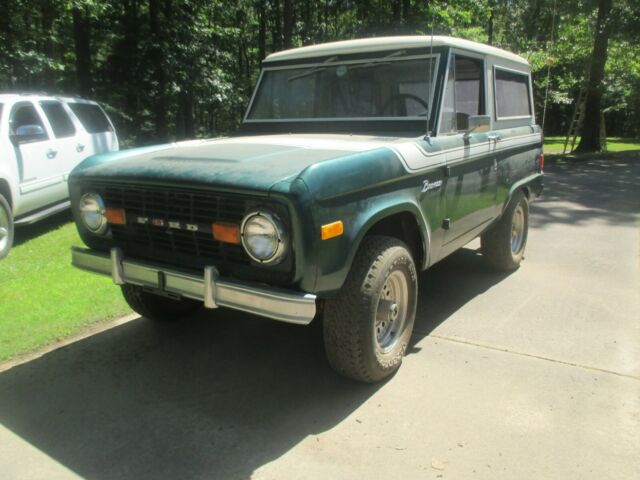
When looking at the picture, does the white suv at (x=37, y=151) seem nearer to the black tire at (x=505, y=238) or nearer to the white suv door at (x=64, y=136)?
the white suv door at (x=64, y=136)

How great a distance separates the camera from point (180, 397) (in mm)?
3248

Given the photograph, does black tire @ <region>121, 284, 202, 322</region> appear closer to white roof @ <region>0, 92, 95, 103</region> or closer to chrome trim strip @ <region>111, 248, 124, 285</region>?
chrome trim strip @ <region>111, 248, 124, 285</region>

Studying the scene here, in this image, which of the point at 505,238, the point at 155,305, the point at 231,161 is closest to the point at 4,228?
the point at 155,305

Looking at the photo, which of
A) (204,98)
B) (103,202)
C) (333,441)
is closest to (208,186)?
(103,202)

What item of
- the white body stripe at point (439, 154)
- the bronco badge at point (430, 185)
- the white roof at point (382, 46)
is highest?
the white roof at point (382, 46)

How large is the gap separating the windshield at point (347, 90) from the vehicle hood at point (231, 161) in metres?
0.41

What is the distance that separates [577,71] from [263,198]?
2306cm

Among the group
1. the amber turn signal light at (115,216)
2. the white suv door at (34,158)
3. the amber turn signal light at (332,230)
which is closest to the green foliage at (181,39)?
the white suv door at (34,158)

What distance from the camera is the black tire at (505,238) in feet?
17.6

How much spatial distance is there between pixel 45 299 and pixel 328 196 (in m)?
3.13

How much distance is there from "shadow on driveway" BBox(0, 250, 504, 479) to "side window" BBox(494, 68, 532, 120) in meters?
2.13

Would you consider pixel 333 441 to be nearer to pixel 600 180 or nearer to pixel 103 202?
pixel 103 202

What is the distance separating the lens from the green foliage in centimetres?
1275

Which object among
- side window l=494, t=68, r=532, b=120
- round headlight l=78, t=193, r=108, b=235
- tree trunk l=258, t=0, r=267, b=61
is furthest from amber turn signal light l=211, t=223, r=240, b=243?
tree trunk l=258, t=0, r=267, b=61
